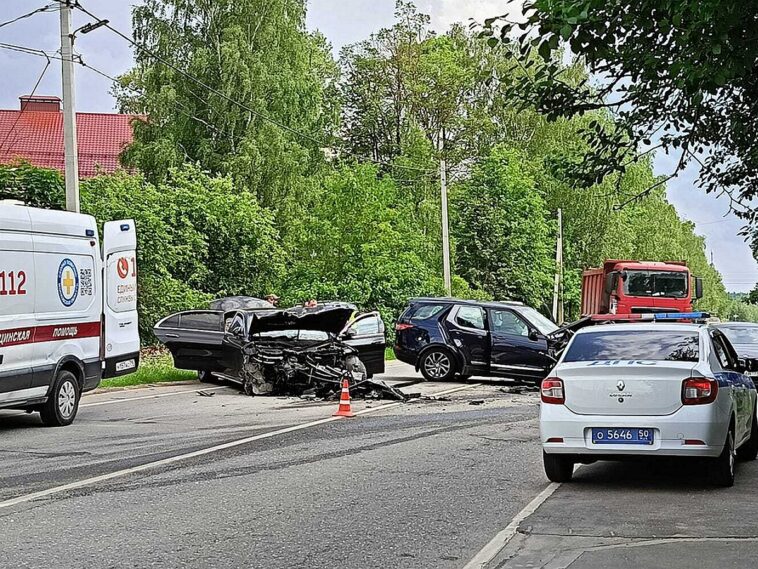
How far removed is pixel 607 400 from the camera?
33.0 ft

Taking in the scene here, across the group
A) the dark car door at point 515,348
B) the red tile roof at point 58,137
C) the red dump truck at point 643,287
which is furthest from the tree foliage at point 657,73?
the red tile roof at point 58,137

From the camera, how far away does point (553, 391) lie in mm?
10320

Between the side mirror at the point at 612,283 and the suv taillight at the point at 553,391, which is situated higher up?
the side mirror at the point at 612,283

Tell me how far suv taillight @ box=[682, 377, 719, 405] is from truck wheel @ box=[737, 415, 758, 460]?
2.70 meters

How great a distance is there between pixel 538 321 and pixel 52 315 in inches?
438

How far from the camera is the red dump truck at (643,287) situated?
36.6 meters

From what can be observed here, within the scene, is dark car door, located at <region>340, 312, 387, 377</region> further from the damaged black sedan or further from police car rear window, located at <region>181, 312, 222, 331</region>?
police car rear window, located at <region>181, 312, 222, 331</region>

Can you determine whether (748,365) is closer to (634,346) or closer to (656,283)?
(634,346)

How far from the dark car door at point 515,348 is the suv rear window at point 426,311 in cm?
117

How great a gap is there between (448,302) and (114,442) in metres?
11.3

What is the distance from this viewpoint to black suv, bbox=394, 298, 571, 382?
22.5 m

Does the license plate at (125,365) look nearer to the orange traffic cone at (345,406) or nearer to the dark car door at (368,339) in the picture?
the orange traffic cone at (345,406)

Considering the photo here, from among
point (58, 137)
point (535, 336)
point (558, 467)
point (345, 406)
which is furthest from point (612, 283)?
point (58, 137)

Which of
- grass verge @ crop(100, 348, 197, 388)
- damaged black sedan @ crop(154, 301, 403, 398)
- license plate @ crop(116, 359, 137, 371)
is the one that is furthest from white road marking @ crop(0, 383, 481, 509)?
grass verge @ crop(100, 348, 197, 388)
